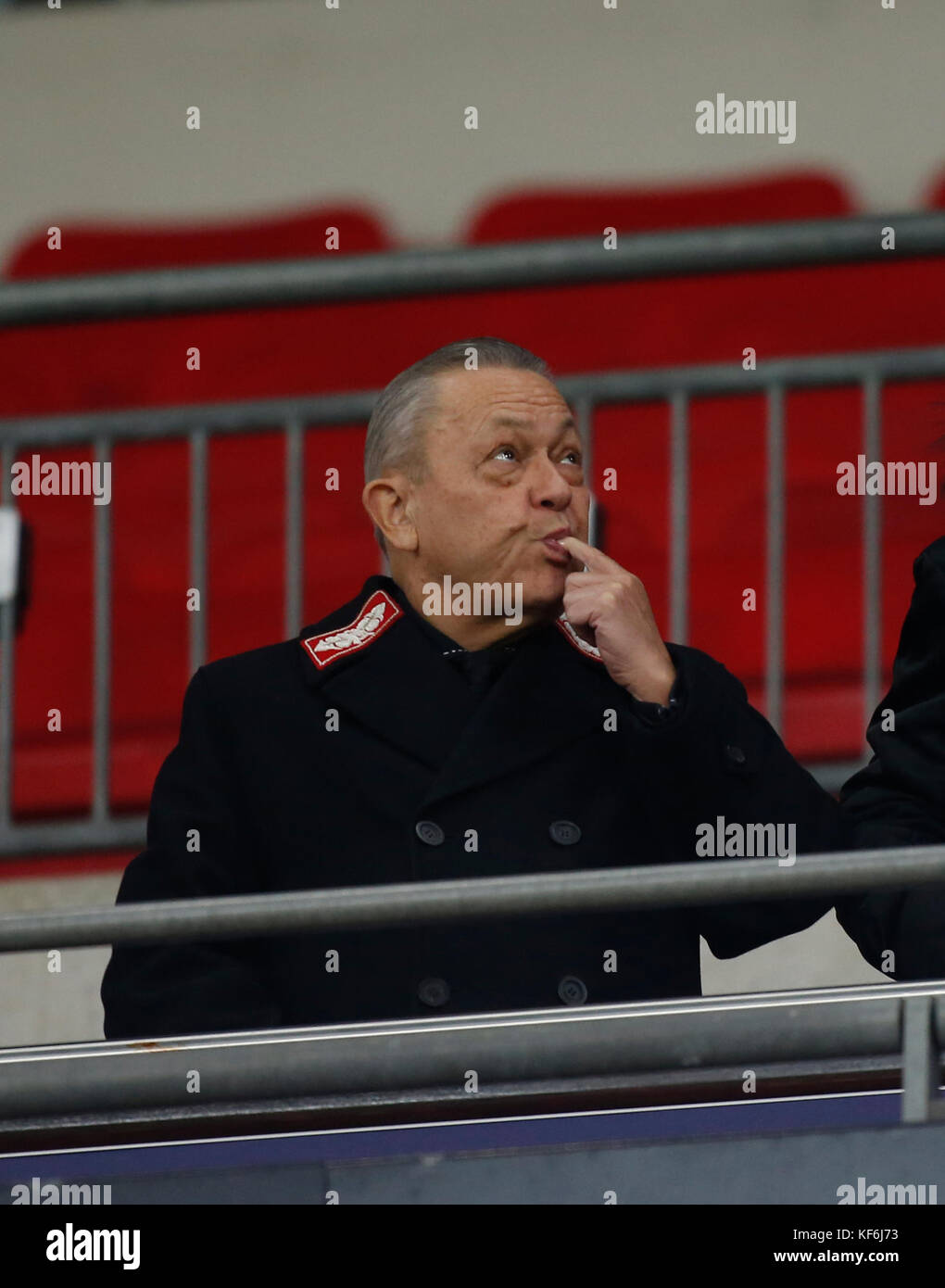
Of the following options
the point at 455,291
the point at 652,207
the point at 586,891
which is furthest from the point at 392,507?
the point at 652,207

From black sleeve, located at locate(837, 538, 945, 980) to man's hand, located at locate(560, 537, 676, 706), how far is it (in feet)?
0.74

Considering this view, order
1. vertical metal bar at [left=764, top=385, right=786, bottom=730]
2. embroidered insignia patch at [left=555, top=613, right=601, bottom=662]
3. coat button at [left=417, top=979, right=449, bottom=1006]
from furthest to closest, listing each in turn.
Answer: vertical metal bar at [left=764, top=385, right=786, bottom=730] < embroidered insignia patch at [left=555, top=613, right=601, bottom=662] < coat button at [left=417, top=979, right=449, bottom=1006]

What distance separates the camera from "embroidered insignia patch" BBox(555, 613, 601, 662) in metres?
2.98

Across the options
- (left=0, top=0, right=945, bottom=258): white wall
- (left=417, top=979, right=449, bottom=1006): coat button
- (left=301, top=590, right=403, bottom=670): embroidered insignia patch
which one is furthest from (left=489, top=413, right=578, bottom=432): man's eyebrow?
(left=0, top=0, right=945, bottom=258): white wall

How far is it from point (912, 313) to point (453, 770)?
2735 millimetres

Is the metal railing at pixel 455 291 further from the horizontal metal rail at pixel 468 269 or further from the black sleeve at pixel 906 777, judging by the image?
the black sleeve at pixel 906 777

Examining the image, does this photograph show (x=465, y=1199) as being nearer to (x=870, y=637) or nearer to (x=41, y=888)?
(x=870, y=637)

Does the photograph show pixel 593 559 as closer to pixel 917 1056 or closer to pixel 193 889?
pixel 193 889

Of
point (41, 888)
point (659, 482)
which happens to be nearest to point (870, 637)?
point (659, 482)

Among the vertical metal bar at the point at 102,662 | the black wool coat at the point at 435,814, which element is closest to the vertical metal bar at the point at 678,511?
the vertical metal bar at the point at 102,662

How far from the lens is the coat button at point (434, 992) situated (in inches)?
108

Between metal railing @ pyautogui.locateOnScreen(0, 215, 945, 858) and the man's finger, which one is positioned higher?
metal railing @ pyautogui.locateOnScreen(0, 215, 945, 858)

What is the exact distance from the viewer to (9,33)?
559cm

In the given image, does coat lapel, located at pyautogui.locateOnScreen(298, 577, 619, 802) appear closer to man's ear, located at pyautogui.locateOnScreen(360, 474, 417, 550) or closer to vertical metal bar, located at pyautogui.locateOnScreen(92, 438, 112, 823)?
man's ear, located at pyautogui.locateOnScreen(360, 474, 417, 550)
